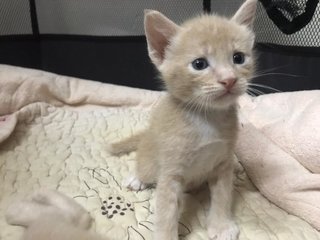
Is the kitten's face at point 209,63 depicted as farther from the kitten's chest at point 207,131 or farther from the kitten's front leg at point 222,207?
the kitten's front leg at point 222,207

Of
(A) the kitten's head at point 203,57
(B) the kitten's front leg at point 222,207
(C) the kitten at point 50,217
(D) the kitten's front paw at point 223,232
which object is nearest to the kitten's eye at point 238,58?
(A) the kitten's head at point 203,57

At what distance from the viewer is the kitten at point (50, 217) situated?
1048mm

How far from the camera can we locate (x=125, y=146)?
5.04 ft

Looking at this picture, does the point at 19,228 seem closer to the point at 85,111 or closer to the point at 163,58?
the point at 163,58

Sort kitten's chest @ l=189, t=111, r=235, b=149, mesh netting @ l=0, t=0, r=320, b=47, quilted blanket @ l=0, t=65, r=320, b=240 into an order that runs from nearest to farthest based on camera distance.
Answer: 1. kitten's chest @ l=189, t=111, r=235, b=149
2. quilted blanket @ l=0, t=65, r=320, b=240
3. mesh netting @ l=0, t=0, r=320, b=47

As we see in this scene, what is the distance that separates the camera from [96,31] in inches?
79.9

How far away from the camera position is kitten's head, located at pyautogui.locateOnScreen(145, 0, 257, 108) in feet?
3.31

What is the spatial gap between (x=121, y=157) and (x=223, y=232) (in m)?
0.52

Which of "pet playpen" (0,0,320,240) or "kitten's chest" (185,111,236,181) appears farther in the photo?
"pet playpen" (0,0,320,240)

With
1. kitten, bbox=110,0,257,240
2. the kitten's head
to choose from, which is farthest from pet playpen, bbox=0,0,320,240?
the kitten's head

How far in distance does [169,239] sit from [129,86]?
108cm

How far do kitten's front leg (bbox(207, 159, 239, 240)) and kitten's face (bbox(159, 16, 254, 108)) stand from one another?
236mm

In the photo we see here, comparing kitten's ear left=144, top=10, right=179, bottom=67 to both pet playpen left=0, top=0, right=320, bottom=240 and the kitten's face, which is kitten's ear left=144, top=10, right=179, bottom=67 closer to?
the kitten's face

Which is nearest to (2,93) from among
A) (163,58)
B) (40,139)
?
(40,139)
